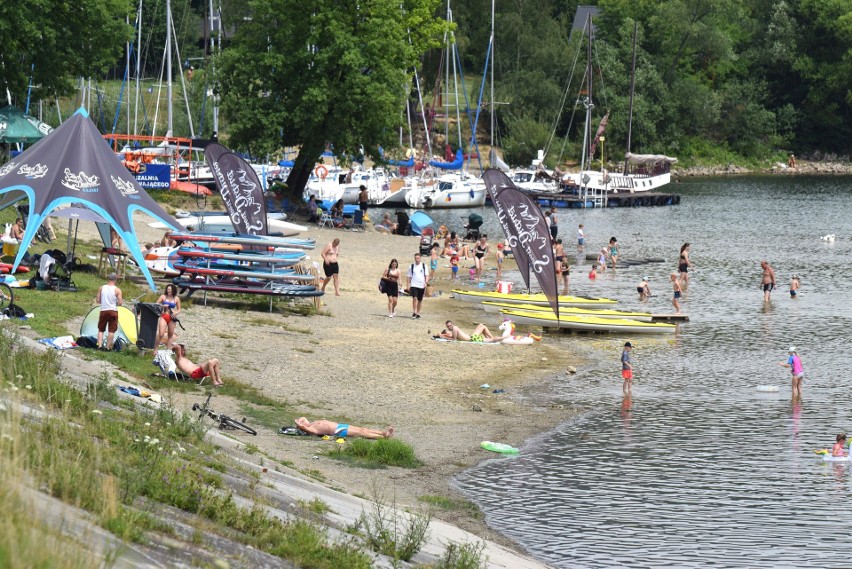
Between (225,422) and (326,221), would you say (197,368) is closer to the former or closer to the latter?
(225,422)

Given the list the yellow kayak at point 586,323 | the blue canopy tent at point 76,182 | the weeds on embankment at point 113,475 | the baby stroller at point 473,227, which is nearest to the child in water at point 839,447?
the weeds on embankment at point 113,475

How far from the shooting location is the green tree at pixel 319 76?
5019 centimetres

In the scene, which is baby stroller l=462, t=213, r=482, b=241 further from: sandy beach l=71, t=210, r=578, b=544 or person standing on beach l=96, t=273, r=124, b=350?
person standing on beach l=96, t=273, r=124, b=350

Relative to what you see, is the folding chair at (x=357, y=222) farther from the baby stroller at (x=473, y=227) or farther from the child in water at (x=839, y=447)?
the child in water at (x=839, y=447)

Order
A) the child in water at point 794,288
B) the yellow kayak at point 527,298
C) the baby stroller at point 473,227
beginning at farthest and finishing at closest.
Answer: the baby stroller at point 473,227
the child in water at point 794,288
the yellow kayak at point 527,298

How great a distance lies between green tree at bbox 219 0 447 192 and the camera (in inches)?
1976

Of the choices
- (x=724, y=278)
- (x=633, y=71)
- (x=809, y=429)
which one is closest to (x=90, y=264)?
(x=809, y=429)

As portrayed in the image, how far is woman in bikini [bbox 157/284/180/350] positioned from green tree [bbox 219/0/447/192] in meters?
28.1

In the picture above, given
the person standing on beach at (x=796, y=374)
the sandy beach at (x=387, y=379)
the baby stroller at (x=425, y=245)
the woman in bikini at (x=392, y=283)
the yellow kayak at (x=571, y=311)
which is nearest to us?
the sandy beach at (x=387, y=379)

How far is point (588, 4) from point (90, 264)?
88.5m

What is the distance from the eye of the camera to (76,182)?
25.5m

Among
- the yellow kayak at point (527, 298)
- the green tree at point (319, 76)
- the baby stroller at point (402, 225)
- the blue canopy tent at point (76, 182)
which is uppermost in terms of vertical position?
the green tree at point (319, 76)

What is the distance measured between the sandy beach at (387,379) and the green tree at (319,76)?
18.5 metres

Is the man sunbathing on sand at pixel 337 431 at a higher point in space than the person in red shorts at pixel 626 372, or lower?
lower
